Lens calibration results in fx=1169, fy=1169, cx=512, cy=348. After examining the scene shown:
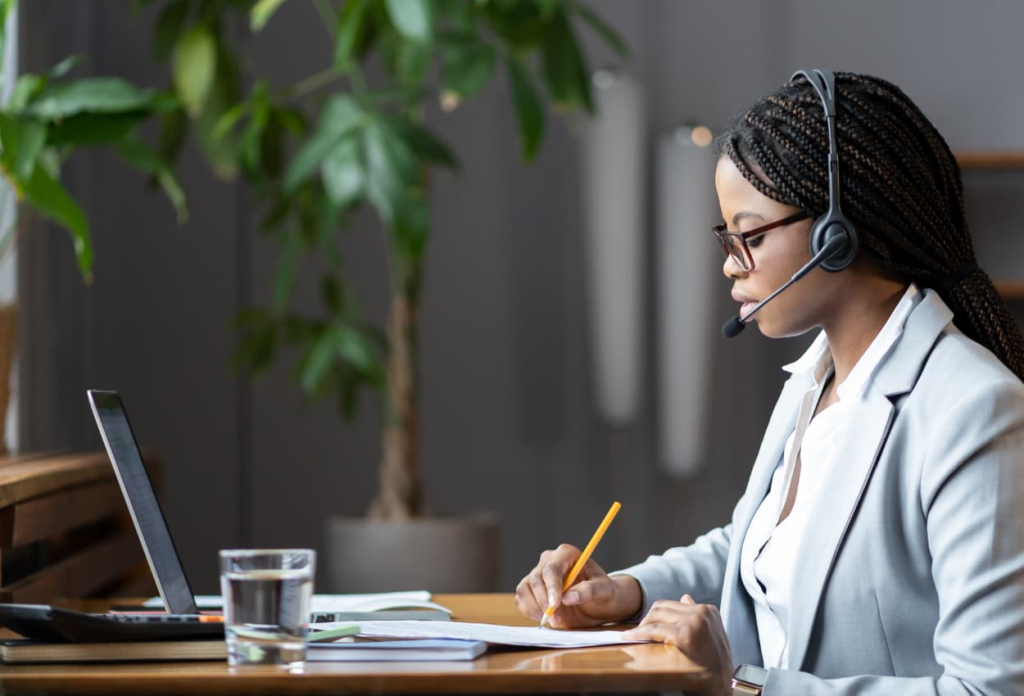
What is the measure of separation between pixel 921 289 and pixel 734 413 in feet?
7.30

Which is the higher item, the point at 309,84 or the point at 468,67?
the point at 309,84

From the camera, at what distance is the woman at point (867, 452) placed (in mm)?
958

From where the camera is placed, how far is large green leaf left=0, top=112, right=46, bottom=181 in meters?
1.53

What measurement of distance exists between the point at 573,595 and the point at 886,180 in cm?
50

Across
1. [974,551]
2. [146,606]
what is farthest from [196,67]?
[974,551]

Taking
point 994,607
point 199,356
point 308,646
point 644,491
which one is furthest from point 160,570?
point 644,491

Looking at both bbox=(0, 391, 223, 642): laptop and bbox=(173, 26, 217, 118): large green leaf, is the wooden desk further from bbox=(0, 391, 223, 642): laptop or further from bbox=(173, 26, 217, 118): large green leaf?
bbox=(173, 26, 217, 118): large green leaf

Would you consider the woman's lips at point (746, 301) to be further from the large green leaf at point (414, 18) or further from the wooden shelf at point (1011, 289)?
the wooden shelf at point (1011, 289)

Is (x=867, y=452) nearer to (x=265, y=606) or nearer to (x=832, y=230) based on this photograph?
(x=832, y=230)

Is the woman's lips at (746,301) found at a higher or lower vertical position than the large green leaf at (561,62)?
lower

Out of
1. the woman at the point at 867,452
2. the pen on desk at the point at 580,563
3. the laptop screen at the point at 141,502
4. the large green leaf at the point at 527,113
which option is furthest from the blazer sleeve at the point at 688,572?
the large green leaf at the point at 527,113

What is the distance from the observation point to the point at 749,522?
1.29 m

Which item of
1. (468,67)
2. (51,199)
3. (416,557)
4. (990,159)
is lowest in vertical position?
(416,557)

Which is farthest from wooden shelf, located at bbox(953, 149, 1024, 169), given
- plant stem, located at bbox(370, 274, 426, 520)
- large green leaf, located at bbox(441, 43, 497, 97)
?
plant stem, located at bbox(370, 274, 426, 520)
